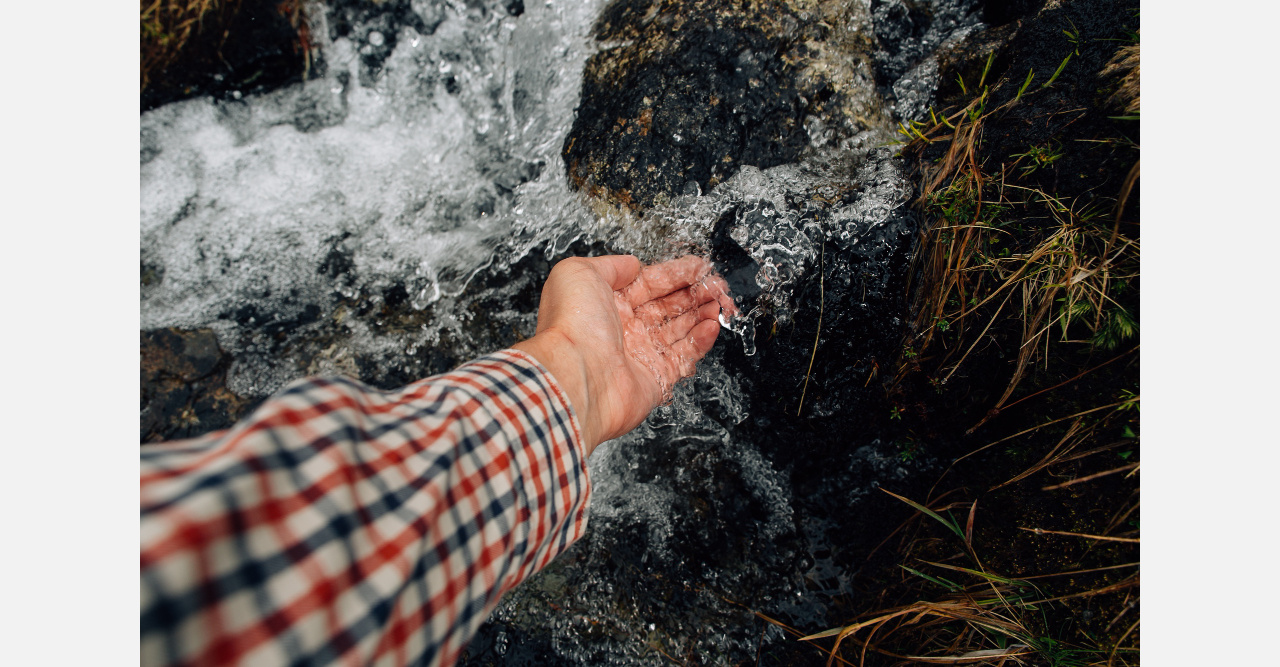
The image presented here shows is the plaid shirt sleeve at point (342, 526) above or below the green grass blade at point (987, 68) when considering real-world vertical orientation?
below

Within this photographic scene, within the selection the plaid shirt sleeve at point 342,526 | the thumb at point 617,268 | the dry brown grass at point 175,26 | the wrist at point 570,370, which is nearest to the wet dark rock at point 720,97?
the thumb at point 617,268

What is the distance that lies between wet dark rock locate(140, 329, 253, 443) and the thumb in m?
1.76

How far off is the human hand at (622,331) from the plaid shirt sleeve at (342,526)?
1.38 ft

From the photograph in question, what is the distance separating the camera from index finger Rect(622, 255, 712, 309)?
1.99 meters

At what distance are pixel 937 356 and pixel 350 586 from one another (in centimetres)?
176

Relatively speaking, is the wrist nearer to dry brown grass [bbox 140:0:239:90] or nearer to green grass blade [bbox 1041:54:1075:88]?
green grass blade [bbox 1041:54:1075:88]

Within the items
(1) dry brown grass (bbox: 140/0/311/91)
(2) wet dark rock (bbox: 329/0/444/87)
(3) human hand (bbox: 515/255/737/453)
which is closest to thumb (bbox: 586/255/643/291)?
(3) human hand (bbox: 515/255/737/453)

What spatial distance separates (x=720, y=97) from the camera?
6.44 ft

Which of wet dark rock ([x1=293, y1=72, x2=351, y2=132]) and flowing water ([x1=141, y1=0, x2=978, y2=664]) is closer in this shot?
flowing water ([x1=141, y1=0, x2=978, y2=664])

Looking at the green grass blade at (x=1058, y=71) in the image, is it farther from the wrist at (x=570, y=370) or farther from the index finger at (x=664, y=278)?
the wrist at (x=570, y=370)

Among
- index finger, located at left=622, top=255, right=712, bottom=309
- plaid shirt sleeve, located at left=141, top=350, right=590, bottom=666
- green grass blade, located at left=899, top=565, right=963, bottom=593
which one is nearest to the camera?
plaid shirt sleeve, located at left=141, top=350, right=590, bottom=666

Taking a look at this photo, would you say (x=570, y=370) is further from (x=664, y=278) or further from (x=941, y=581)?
(x=941, y=581)

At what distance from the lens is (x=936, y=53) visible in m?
1.96

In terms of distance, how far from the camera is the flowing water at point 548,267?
187 cm
